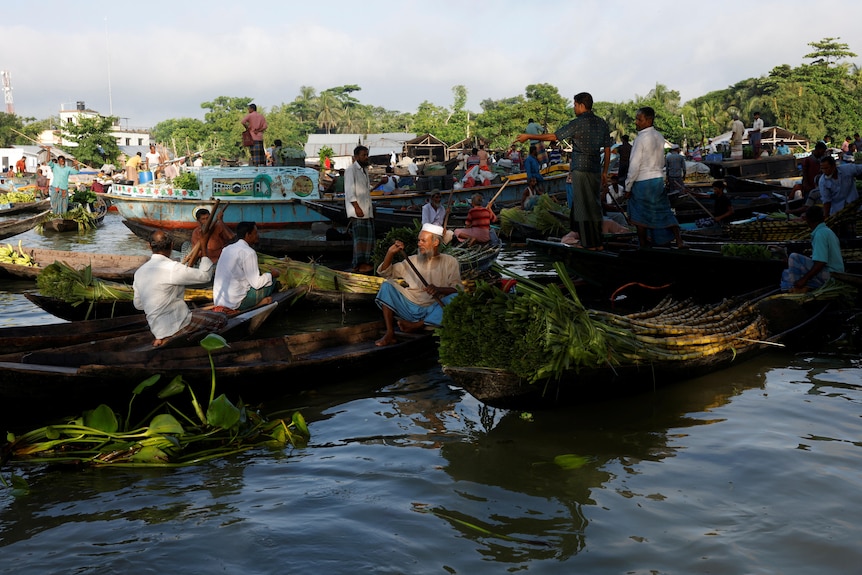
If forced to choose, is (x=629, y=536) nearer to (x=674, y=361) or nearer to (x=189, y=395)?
(x=674, y=361)

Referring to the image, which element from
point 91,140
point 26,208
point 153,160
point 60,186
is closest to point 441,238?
point 60,186

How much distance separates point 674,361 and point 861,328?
347cm

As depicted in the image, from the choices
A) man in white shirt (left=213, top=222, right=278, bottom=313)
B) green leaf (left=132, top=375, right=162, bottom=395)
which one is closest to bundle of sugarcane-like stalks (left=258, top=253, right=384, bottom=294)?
man in white shirt (left=213, top=222, right=278, bottom=313)

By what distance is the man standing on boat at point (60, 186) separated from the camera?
69.1 ft

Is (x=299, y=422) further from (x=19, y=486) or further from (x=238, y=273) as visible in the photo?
(x=238, y=273)

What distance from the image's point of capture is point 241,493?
4598 millimetres

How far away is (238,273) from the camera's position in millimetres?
7941

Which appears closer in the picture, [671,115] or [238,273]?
[238,273]

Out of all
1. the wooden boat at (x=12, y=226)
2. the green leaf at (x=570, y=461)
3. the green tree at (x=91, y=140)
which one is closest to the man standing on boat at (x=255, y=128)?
the wooden boat at (x=12, y=226)

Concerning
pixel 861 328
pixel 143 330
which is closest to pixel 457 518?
pixel 143 330

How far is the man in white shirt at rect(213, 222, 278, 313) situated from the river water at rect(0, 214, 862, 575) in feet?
6.75

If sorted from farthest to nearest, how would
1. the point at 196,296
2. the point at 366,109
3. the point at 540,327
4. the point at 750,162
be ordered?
the point at 366,109, the point at 750,162, the point at 196,296, the point at 540,327

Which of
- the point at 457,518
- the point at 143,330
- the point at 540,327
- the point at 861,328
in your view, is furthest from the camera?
the point at 861,328

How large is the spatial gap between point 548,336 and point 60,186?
20.3 meters
